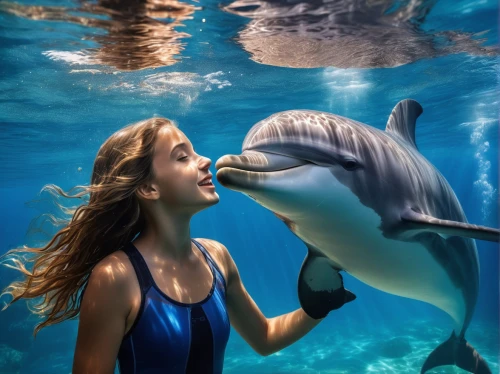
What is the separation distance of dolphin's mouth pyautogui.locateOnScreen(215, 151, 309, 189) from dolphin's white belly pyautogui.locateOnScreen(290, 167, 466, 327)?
31cm

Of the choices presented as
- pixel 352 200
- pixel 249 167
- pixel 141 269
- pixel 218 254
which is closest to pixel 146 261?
pixel 141 269

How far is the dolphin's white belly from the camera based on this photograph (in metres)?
3.13

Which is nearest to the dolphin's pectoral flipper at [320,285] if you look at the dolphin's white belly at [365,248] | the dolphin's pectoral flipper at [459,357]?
the dolphin's white belly at [365,248]

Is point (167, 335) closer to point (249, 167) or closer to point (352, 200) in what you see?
point (249, 167)

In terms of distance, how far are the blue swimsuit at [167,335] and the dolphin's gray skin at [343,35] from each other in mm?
7588

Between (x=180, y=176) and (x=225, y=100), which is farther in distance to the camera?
(x=225, y=100)

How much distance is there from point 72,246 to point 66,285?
27 centimetres

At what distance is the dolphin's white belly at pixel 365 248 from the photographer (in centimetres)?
313

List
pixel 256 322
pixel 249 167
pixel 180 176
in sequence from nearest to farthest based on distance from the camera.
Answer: pixel 249 167, pixel 180 176, pixel 256 322

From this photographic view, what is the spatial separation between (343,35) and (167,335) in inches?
402

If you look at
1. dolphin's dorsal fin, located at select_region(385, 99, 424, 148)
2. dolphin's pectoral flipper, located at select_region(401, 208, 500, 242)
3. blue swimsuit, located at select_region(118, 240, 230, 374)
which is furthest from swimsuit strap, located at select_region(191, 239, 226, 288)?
dolphin's dorsal fin, located at select_region(385, 99, 424, 148)

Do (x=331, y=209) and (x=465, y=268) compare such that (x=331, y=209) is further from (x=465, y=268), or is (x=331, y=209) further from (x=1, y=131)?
(x=1, y=131)

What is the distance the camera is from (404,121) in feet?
16.7

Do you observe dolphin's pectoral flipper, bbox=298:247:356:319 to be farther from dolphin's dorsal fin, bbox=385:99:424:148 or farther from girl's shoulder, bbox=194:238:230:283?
dolphin's dorsal fin, bbox=385:99:424:148
